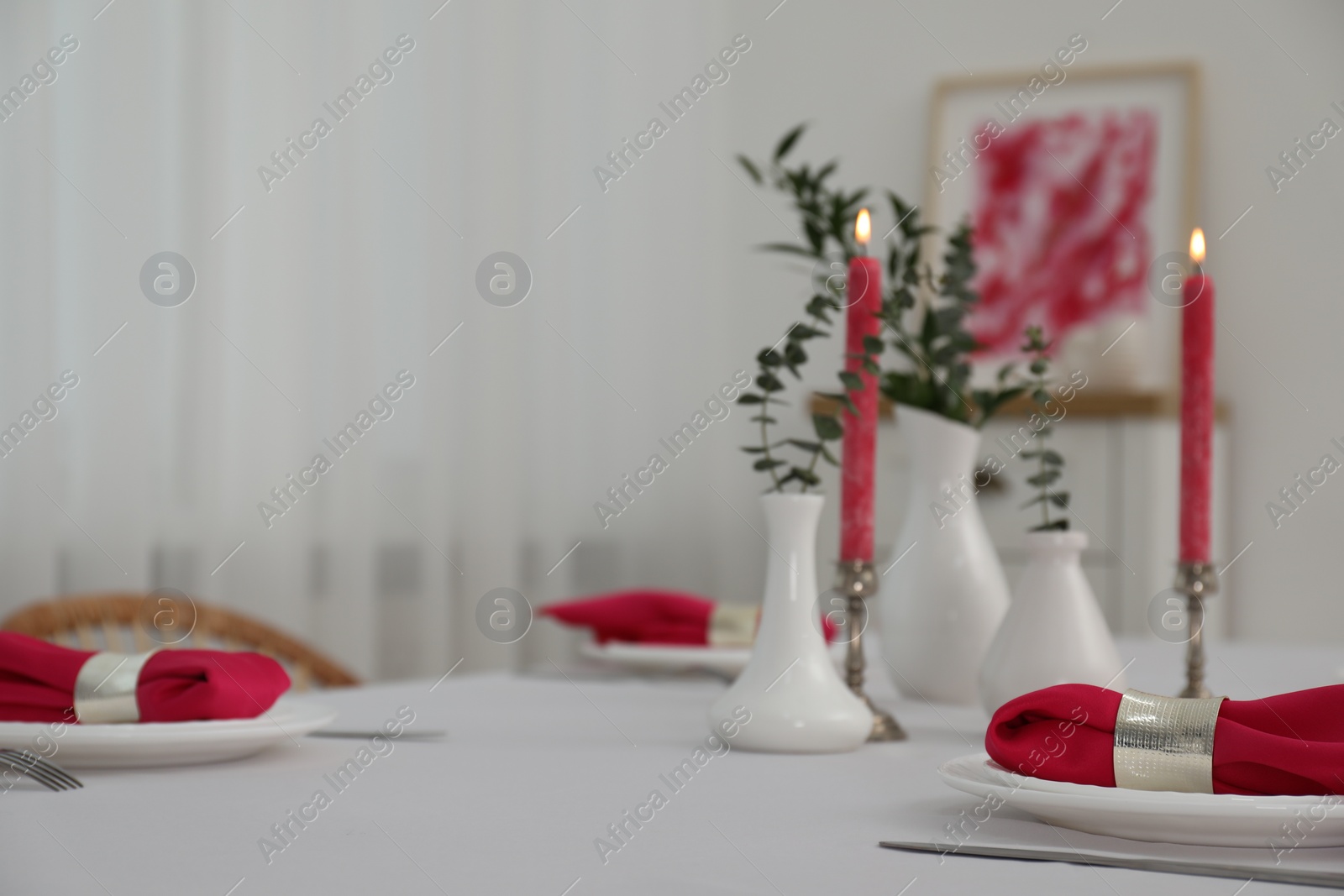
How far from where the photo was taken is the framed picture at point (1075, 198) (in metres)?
2.86

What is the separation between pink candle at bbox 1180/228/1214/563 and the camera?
858 mm

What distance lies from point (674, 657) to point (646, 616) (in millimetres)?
101

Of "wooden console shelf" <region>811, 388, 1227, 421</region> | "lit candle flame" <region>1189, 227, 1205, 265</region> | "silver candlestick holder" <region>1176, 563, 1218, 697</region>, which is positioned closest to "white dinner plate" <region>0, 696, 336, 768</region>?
"silver candlestick holder" <region>1176, 563, 1218, 697</region>

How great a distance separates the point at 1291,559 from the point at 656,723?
94.6 inches

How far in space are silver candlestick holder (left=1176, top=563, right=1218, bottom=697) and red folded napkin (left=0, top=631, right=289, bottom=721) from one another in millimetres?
613

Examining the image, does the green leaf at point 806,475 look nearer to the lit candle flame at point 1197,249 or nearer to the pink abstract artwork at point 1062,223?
the lit candle flame at point 1197,249

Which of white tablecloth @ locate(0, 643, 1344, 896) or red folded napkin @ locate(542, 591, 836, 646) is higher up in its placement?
white tablecloth @ locate(0, 643, 1344, 896)

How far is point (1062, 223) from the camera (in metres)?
2.96

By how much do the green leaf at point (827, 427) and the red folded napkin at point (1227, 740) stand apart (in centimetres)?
25

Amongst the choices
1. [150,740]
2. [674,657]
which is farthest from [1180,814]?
[674,657]

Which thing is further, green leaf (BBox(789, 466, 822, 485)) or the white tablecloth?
green leaf (BBox(789, 466, 822, 485))

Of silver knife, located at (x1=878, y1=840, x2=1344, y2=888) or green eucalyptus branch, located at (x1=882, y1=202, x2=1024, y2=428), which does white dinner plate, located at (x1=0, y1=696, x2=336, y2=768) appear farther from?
green eucalyptus branch, located at (x1=882, y1=202, x2=1024, y2=428)

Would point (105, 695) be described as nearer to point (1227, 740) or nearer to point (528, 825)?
point (528, 825)

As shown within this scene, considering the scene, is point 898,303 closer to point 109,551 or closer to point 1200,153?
point 109,551
